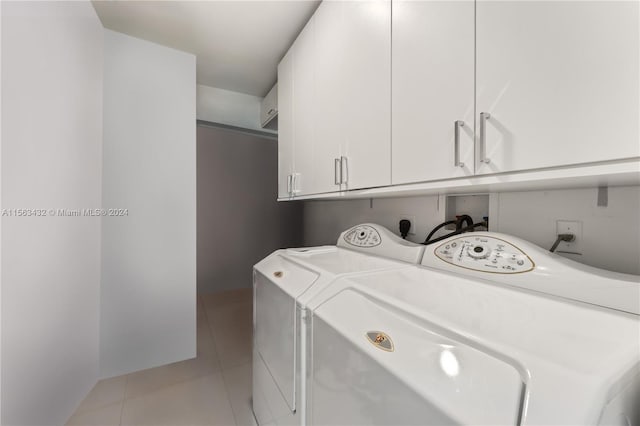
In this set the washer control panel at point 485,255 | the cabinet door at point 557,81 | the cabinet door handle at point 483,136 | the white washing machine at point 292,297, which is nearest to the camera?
the cabinet door at point 557,81

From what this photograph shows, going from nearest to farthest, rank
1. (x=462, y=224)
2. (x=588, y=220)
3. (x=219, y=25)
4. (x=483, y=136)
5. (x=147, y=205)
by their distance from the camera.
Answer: (x=483, y=136) < (x=588, y=220) < (x=462, y=224) < (x=219, y=25) < (x=147, y=205)

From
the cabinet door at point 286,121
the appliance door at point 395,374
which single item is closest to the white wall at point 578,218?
the appliance door at point 395,374

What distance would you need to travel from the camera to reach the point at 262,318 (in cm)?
129

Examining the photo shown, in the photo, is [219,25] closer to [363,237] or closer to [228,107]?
[228,107]

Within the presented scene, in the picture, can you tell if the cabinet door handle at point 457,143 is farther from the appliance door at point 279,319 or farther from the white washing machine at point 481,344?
the appliance door at point 279,319

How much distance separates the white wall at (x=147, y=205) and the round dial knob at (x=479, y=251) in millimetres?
1990

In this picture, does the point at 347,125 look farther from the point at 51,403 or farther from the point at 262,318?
the point at 51,403

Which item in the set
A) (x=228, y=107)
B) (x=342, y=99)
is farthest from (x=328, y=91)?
(x=228, y=107)

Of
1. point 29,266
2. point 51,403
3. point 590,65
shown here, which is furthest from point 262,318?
point 590,65

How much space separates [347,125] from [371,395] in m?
1.08

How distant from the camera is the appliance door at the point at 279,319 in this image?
95 cm

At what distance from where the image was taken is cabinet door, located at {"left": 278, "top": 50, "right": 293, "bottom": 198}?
1.88m

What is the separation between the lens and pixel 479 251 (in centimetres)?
90

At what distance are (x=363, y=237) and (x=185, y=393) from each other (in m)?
1.61
